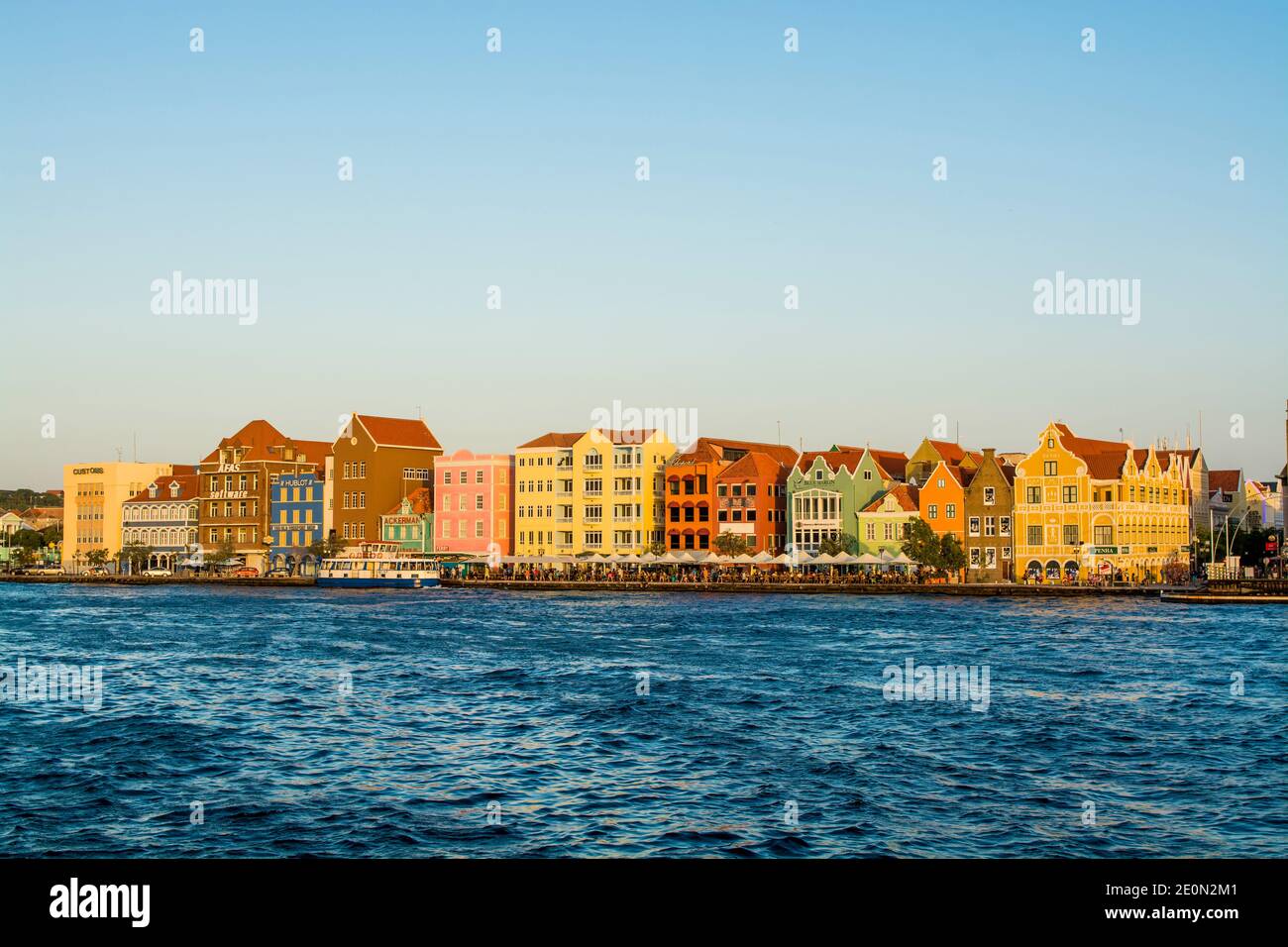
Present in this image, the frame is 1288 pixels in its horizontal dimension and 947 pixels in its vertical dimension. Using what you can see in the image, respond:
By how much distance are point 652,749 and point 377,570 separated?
93540mm

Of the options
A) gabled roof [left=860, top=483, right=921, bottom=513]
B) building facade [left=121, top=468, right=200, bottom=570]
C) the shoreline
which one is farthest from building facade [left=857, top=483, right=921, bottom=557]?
building facade [left=121, top=468, right=200, bottom=570]

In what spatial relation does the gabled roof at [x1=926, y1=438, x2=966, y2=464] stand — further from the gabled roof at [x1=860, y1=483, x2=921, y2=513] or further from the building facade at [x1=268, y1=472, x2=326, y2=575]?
the building facade at [x1=268, y1=472, x2=326, y2=575]

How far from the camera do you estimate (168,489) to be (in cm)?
14925

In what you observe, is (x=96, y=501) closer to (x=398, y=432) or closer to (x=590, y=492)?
(x=398, y=432)

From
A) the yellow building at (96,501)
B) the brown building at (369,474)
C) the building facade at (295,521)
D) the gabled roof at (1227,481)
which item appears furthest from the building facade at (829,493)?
the yellow building at (96,501)

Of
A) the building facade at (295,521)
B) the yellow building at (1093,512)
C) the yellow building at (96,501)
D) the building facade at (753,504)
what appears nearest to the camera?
the yellow building at (1093,512)

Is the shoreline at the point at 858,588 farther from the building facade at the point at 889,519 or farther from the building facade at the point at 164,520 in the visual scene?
the building facade at the point at 164,520

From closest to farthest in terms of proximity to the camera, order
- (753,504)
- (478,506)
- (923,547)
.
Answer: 1. (923,547)
2. (753,504)
3. (478,506)

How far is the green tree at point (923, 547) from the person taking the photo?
96875mm

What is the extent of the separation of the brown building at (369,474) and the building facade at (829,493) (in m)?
39.4

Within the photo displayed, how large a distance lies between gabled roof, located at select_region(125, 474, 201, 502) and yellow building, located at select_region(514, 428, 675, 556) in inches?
1773

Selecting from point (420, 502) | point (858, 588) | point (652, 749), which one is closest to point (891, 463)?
point (858, 588)
